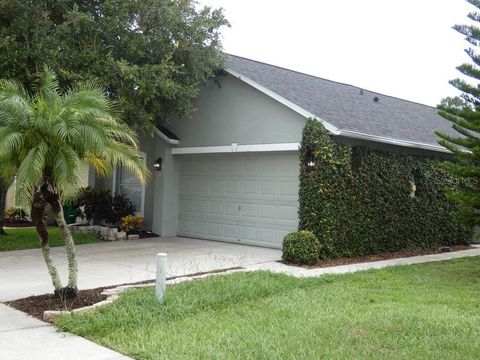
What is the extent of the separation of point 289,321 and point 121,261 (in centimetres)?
550

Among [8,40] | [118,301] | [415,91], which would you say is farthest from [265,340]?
[415,91]

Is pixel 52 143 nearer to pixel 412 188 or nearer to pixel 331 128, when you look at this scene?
pixel 331 128

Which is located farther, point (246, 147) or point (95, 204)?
point (95, 204)

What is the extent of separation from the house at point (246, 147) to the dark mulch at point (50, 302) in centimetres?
624

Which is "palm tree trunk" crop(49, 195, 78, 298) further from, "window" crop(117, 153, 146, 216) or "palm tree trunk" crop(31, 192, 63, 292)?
"window" crop(117, 153, 146, 216)

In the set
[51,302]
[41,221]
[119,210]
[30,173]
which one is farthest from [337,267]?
[119,210]

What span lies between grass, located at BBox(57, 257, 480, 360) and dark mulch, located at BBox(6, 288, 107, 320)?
53cm

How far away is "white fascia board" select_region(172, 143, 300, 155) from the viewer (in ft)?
39.7

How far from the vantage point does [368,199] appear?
12.1 metres

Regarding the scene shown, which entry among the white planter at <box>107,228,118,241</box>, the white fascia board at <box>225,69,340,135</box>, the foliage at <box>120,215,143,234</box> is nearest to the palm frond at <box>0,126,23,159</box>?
the white fascia board at <box>225,69,340,135</box>

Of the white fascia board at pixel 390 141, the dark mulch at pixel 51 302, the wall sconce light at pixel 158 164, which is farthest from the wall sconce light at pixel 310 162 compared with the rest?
the wall sconce light at pixel 158 164

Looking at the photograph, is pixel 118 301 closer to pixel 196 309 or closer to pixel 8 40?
pixel 196 309

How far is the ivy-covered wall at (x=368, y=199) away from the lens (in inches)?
434

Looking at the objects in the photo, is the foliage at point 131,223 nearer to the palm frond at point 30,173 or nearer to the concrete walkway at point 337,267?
the concrete walkway at point 337,267
